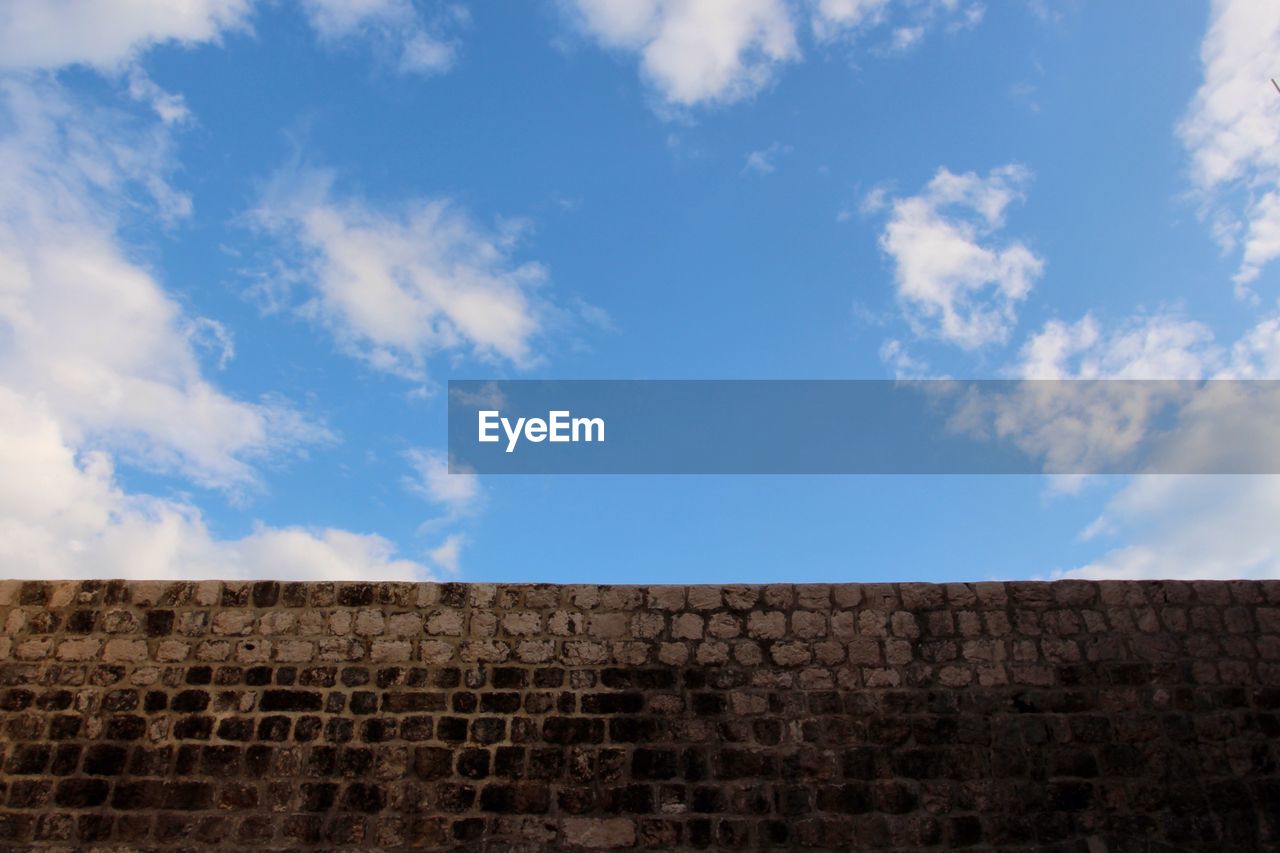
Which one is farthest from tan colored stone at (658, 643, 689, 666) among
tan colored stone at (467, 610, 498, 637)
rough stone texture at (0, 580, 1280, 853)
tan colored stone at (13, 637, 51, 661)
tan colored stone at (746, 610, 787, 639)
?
tan colored stone at (13, 637, 51, 661)

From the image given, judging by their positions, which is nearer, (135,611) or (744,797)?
(744,797)

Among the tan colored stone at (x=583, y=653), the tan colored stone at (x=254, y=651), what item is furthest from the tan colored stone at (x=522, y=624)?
the tan colored stone at (x=254, y=651)

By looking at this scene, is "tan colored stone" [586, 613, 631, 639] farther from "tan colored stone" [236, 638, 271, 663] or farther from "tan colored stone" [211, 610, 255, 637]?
"tan colored stone" [211, 610, 255, 637]

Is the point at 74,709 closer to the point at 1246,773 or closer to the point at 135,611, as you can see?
the point at 135,611

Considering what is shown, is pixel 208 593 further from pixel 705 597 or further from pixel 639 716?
pixel 705 597

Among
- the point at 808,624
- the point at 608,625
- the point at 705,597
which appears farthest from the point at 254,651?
the point at 808,624

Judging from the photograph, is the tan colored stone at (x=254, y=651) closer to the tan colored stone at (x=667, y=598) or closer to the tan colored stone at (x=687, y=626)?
the tan colored stone at (x=667, y=598)

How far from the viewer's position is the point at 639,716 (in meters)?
5.44

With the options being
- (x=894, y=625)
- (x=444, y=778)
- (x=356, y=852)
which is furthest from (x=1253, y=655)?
(x=356, y=852)

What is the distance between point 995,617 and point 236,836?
5.02 meters

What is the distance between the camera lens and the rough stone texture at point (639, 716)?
5.19 m

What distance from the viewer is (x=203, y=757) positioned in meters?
5.31

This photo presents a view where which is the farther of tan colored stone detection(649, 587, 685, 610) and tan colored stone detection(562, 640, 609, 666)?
tan colored stone detection(649, 587, 685, 610)

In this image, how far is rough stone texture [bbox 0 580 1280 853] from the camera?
519cm
